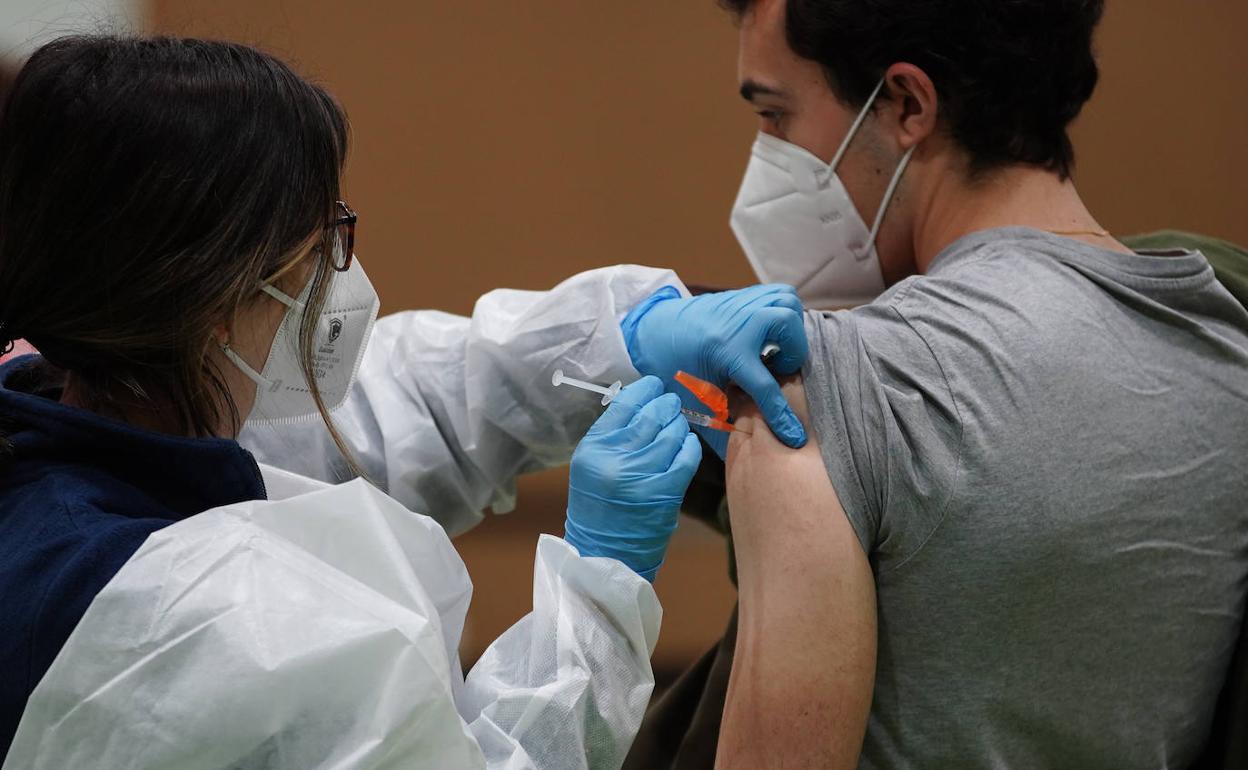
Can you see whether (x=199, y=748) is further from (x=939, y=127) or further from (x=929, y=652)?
(x=939, y=127)

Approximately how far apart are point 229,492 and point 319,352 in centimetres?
22

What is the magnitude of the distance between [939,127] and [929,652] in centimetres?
60

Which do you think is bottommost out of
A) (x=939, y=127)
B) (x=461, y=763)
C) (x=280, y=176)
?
(x=461, y=763)

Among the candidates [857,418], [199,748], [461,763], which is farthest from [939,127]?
[199,748]

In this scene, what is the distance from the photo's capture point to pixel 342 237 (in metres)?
1.09

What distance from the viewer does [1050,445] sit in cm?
110

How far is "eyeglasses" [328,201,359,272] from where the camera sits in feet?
3.51

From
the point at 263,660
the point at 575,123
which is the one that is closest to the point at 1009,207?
the point at 263,660

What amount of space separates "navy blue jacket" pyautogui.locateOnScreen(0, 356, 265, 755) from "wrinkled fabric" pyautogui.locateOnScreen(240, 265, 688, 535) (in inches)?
20.9

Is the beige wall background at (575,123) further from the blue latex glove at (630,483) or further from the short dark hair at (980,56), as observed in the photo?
the blue latex glove at (630,483)

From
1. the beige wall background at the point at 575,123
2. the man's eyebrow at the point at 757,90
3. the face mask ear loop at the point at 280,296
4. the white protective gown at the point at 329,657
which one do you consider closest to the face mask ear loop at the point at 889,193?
the man's eyebrow at the point at 757,90

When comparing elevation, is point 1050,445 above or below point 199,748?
above

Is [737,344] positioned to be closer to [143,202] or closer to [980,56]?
[980,56]

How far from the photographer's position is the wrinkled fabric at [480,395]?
157cm
